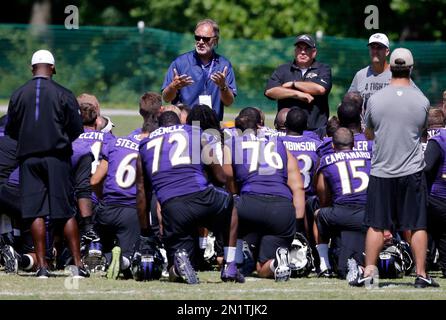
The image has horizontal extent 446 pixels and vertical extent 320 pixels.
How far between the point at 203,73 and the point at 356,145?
101 inches

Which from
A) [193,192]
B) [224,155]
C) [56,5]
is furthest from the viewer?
[56,5]

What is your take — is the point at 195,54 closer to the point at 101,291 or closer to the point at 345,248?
the point at 345,248

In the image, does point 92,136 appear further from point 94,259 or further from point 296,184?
point 296,184

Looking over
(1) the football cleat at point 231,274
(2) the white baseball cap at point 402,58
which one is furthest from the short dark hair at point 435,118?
(1) the football cleat at point 231,274

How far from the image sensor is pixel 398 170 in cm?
1080

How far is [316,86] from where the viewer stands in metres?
14.9

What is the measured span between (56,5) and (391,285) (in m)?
32.2

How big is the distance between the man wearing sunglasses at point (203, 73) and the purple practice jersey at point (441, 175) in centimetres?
278

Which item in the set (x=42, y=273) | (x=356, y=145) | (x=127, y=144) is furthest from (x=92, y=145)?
(x=356, y=145)

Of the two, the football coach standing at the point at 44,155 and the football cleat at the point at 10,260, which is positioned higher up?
the football coach standing at the point at 44,155

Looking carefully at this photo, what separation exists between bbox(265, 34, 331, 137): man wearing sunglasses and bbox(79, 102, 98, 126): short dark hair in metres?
2.58

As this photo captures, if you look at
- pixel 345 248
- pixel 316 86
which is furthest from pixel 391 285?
pixel 316 86

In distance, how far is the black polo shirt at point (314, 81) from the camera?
1493 cm

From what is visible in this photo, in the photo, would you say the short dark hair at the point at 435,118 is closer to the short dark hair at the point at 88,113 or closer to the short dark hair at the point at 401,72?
the short dark hair at the point at 401,72
